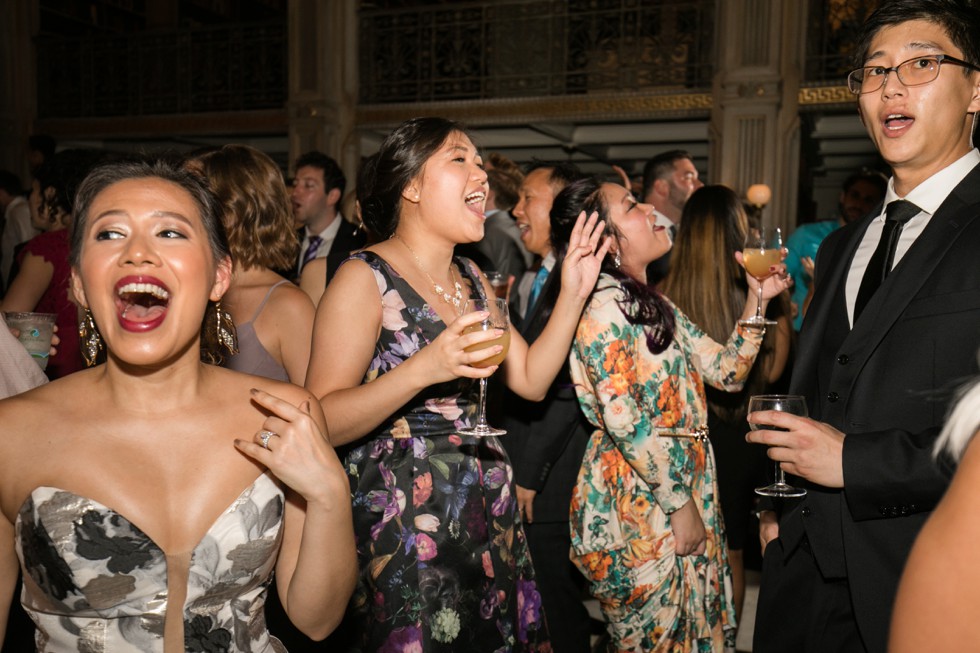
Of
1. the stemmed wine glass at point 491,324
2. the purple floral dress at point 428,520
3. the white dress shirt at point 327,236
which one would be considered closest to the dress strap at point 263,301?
the purple floral dress at point 428,520

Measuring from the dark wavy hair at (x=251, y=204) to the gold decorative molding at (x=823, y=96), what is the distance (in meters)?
7.39

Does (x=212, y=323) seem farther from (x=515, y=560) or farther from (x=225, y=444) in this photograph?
(x=515, y=560)

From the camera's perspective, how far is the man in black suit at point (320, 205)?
489cm

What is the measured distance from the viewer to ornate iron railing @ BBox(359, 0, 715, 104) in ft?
32.4

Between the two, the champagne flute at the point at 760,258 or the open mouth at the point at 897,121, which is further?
the champagne flute at the point at 760,258

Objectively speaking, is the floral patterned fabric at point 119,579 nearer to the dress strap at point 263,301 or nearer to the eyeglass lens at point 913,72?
the dress strap at point 263,301

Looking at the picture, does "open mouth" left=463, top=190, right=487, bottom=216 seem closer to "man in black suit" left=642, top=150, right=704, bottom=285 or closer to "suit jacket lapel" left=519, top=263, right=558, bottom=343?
"suit jacket lapel" left=519, top=263, right=558, bottom=343

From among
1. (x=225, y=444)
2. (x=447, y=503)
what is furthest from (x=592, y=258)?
(x=225, y=444)

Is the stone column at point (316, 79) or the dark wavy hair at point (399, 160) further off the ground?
the stone column at point (316, 79)

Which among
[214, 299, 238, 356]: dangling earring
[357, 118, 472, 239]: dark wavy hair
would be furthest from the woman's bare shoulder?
[357, 118, 472, 239]: dark wavy hair

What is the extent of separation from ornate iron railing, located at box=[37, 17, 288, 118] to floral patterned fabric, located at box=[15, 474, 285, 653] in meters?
10.8

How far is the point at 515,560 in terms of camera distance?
2111 millimetres

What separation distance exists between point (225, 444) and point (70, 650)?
40 cm

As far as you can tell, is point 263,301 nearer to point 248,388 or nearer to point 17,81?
point 248,388
